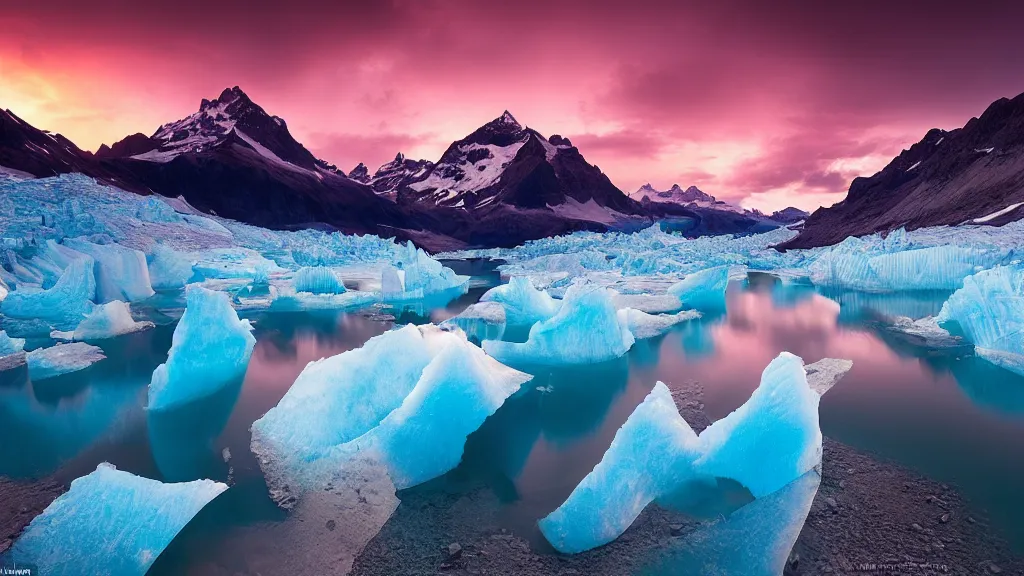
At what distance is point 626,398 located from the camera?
658 cm

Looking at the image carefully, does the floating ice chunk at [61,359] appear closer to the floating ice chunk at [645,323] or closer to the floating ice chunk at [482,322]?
the floating ice chunk at [482,322]

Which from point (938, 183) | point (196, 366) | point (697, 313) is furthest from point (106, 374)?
point (938, 183)

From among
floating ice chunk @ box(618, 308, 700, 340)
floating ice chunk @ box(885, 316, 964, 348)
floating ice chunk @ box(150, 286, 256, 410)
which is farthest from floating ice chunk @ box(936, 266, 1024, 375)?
floating ice chunk @ box(150, 286, 256, 410)

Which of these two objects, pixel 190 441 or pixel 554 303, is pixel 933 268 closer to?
pixel 554 303

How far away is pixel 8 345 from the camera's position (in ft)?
26.9

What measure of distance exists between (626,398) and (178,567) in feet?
16.4

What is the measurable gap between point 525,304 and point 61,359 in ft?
26.9

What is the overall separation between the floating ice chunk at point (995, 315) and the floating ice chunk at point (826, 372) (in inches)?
77.0

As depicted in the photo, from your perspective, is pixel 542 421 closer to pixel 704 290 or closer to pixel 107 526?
pixel 107 526

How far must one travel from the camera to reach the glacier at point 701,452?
3.51 meters

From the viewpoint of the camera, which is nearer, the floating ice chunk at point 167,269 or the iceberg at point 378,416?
the iceberg at point 378,416

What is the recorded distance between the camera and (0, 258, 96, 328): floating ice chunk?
10711 millimetres

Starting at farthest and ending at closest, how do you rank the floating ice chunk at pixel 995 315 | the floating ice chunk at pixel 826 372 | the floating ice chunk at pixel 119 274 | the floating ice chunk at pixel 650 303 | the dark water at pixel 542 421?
the floating ice chunk at pixel 119 274, the floating ice chunk at pixel 650 303, the floating ice chunk at pixel 995 315, the floating ice chunk at pixel 826 372, the dark water at pixel 542 421

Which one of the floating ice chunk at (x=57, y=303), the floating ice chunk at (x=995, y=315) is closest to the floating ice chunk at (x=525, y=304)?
the floating ice chunk at (x=995, y=315)
